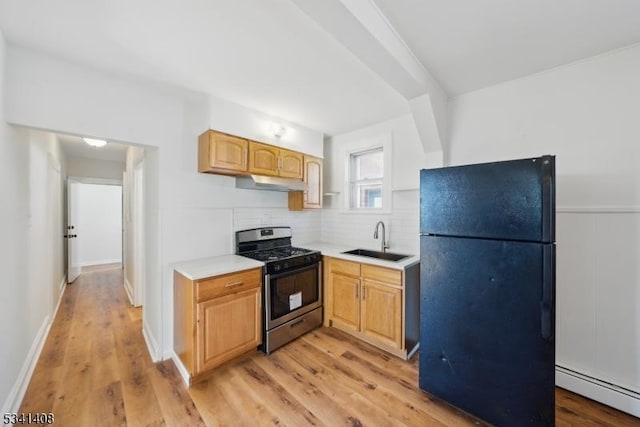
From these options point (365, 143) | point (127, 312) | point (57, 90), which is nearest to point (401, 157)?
point (365, 143)

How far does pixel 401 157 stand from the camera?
116 inches

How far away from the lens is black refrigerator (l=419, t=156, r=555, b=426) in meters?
1.41

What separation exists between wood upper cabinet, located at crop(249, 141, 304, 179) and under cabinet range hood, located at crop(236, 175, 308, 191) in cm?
10

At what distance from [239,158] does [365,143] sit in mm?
1641

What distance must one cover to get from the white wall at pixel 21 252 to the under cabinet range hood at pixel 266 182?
1.63m

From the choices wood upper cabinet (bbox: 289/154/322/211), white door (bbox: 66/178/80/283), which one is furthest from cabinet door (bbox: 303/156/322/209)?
white door (bbox: 66/178/80/283)

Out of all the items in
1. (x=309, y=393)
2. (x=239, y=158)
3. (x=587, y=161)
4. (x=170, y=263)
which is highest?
(x=239, y=158)

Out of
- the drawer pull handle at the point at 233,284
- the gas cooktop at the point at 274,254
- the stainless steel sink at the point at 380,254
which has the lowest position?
the drawer pull handle at the point at 233,284

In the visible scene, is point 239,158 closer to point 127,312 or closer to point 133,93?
point 133,93

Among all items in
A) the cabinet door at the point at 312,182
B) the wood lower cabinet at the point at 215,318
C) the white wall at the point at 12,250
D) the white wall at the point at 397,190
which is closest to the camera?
the white wall at the point at 12,250

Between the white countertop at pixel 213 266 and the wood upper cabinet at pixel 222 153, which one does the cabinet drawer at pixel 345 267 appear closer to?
the white countertop at pixel 213 266

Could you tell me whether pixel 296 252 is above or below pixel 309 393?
above

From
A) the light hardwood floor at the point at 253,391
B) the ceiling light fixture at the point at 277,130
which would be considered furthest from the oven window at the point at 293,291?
the ceiling light fixture at the point at 277,130

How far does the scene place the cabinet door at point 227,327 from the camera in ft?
6.57
